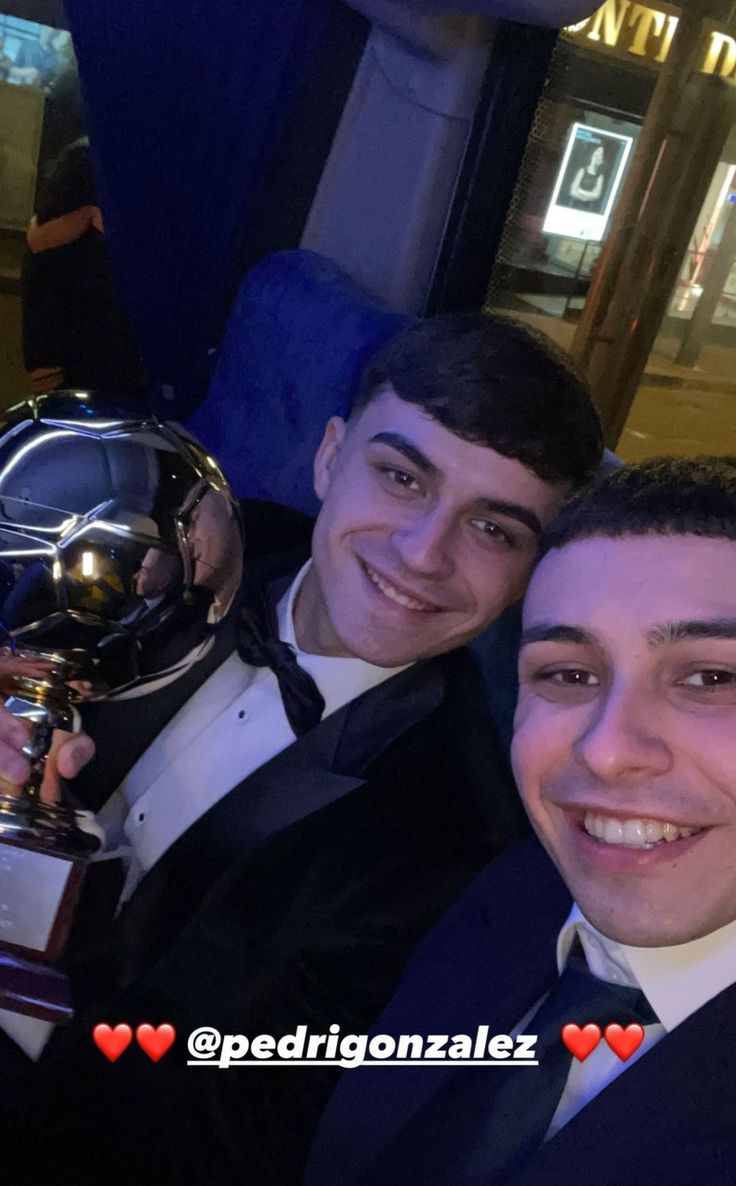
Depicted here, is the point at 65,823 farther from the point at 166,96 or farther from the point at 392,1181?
the point at 166,96

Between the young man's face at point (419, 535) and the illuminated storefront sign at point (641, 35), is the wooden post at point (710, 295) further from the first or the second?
the young man's face at point (419, 535)

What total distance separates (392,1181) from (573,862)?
33 centimetres

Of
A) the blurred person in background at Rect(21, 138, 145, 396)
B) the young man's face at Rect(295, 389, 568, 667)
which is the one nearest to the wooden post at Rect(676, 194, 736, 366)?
the blurred person in background at Rect(21, 138, 145, 396)

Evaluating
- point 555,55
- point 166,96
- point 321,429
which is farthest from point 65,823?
point 555,55

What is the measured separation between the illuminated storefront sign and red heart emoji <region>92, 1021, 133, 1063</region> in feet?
5.31

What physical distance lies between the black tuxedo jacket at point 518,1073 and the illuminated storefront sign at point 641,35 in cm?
145

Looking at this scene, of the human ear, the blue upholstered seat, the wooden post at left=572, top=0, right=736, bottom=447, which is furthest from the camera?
the wooden post at left=572, top=0, right=736, bottom=447

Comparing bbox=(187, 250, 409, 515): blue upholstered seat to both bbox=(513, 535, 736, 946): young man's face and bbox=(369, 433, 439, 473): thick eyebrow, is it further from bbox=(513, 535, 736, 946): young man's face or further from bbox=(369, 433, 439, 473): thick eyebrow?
bbox=(513, 535, 736, 946): young man's face

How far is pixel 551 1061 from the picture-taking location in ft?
2.61

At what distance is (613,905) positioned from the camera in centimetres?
71

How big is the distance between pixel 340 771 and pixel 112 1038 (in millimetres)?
336

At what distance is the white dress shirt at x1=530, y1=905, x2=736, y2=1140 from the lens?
0.72m

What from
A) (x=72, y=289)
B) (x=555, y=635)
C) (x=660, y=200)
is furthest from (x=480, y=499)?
(x=660, y=200)

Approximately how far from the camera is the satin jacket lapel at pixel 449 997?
0.84 meters
